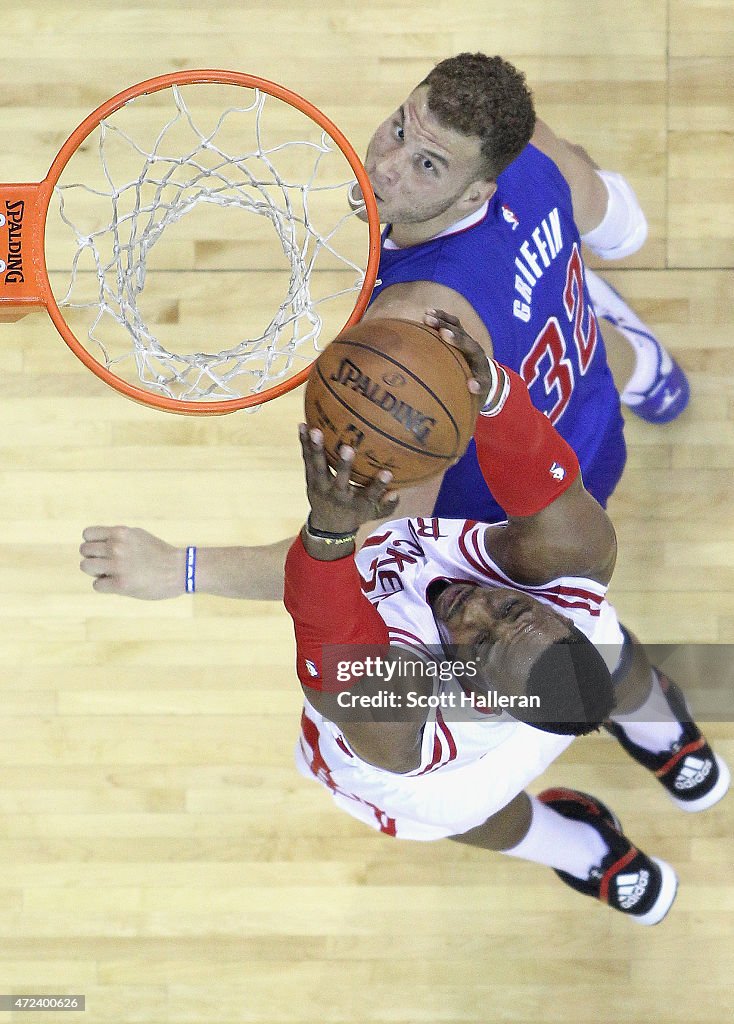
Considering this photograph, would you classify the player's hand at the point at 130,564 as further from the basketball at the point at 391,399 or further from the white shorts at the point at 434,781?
the basketball at the point at 391,399

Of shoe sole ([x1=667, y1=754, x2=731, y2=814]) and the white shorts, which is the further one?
shoe sole ([x1=667, y1=754, x2=731, y2=814])

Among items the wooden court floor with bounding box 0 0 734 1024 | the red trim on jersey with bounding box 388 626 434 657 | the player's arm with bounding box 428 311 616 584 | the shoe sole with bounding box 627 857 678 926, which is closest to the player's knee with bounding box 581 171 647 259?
the wooden court floor with bounding box 0 0 734 1024

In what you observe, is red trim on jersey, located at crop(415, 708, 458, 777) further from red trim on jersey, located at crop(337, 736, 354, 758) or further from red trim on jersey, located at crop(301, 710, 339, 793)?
red trim on jersey, located at crop(301, 710, 339, 793)

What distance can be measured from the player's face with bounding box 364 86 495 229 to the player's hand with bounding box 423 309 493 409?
0.44 metres

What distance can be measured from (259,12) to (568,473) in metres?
1.74

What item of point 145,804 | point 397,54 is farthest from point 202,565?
point 397,54

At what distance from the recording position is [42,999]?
8.23 feet

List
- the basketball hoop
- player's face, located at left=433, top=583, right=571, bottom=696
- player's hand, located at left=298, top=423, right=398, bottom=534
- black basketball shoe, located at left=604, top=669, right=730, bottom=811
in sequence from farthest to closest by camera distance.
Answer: black basketball shoe, located at left=604, top=669, right=730, bottom=811 < the basketball hoop < player's face, located at left=433, top=583, right=571, bottom=696 < player's hand, located at left=298, top=423, right=398, bottom=534

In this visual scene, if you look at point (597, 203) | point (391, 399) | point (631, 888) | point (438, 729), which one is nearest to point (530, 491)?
point (391, 399)

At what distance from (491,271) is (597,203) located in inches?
22.0

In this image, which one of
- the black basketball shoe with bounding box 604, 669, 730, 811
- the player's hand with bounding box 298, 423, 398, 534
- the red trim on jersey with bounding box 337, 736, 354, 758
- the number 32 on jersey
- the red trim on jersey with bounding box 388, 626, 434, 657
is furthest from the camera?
the black basketball shoe with bounding box 604, 669, 730, 811

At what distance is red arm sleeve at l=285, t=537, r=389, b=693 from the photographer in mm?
1544

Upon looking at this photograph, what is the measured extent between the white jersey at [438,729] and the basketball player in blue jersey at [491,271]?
135 millimetres

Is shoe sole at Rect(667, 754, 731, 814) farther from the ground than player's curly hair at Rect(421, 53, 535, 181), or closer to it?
closer to it
